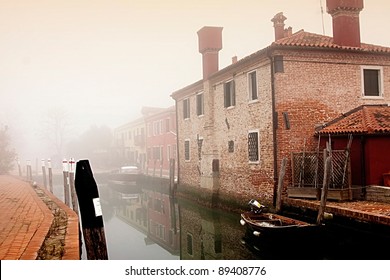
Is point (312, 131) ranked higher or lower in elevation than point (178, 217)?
higher

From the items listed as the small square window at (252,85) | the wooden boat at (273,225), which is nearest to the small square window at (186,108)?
the small square window at (252,85)

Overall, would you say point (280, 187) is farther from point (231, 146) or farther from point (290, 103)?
point (231, 146)

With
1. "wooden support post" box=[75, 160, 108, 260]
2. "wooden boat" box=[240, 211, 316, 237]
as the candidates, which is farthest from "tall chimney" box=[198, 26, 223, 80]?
"wooden support post" box=[75, 160, 108, 260]

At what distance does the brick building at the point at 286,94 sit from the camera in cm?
1034

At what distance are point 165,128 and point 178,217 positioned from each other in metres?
12.3

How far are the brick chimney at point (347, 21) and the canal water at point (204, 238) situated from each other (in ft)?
19.5

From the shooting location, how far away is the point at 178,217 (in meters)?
13.0

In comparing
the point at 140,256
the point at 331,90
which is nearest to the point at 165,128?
the point at 331,90

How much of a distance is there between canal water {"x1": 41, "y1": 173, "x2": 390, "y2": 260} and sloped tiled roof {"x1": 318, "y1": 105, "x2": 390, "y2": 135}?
8.59ft

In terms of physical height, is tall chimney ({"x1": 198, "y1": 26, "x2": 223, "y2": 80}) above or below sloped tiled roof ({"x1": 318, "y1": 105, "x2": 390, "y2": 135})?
above

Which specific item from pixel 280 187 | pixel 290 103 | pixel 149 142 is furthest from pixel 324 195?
pixel 149 142

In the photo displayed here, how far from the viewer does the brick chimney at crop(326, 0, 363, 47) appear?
37.0ft

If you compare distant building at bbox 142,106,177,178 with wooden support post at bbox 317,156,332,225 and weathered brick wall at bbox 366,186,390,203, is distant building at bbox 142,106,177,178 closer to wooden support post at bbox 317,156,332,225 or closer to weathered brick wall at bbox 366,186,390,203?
weathered brick wall at bbox 366,186,390,203
